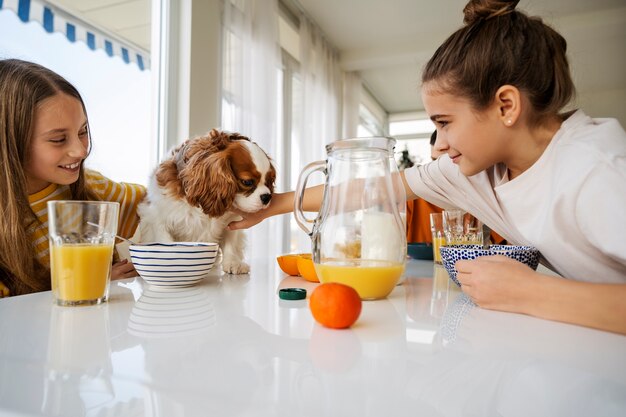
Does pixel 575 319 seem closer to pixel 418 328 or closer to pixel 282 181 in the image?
pixel 418 328

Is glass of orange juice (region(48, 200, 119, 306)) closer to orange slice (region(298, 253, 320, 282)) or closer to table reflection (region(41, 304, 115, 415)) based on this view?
table reflection (region(41, 304, 115, 415))

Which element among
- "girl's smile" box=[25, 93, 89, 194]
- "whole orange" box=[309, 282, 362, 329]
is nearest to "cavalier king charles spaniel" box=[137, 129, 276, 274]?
"girl's smile" box=[25, 93, 89, 194]

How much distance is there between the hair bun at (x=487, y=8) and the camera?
33.8 inches

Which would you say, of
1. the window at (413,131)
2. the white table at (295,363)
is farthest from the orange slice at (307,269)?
the window at (413,131)

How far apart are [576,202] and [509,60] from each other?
32 cm

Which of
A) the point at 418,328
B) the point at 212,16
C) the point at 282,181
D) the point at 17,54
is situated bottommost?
the point at 418,328

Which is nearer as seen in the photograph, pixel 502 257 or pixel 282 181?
pixel 502 257

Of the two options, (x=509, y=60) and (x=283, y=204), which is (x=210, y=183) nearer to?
(x=283, y=204)

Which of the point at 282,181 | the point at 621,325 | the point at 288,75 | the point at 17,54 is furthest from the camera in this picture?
the point at 288,75

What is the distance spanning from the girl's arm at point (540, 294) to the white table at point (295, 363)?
0.08 feet

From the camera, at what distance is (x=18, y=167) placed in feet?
3.14

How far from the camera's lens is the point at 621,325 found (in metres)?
0.52

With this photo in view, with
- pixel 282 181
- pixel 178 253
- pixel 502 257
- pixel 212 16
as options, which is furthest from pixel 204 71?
pixel 502 257

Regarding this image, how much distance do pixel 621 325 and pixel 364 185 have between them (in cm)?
38
